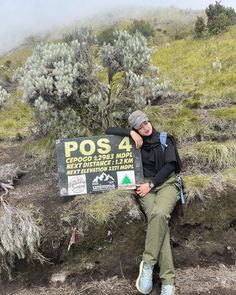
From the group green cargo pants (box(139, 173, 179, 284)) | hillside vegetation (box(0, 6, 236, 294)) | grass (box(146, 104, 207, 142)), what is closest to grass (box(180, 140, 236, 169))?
hillside vegetation (box(0, 6, 236, 294))

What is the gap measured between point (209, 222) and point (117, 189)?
1.33m

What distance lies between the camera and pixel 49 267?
5770 millimetres

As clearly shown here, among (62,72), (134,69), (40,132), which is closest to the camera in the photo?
(62,72)

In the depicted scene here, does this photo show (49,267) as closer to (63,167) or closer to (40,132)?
(63,167)

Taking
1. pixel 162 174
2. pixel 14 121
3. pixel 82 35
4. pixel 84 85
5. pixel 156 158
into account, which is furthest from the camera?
pixel 14 121

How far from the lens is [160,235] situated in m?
5.20

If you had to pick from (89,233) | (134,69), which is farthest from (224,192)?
(134,69)

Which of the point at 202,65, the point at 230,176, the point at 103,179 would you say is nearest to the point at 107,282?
the point at 103,179

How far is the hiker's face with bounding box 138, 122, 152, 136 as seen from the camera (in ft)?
19.2

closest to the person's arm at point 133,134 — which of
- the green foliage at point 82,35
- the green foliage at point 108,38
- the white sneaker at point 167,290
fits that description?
the white sneaker at point 167,290

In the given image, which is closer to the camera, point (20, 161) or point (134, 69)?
point (134, 69)

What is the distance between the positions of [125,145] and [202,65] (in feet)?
23.8

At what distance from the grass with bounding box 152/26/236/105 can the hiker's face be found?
390 centimetres

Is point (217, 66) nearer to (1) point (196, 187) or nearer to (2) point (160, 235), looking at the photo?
(1) point (196, 187)
